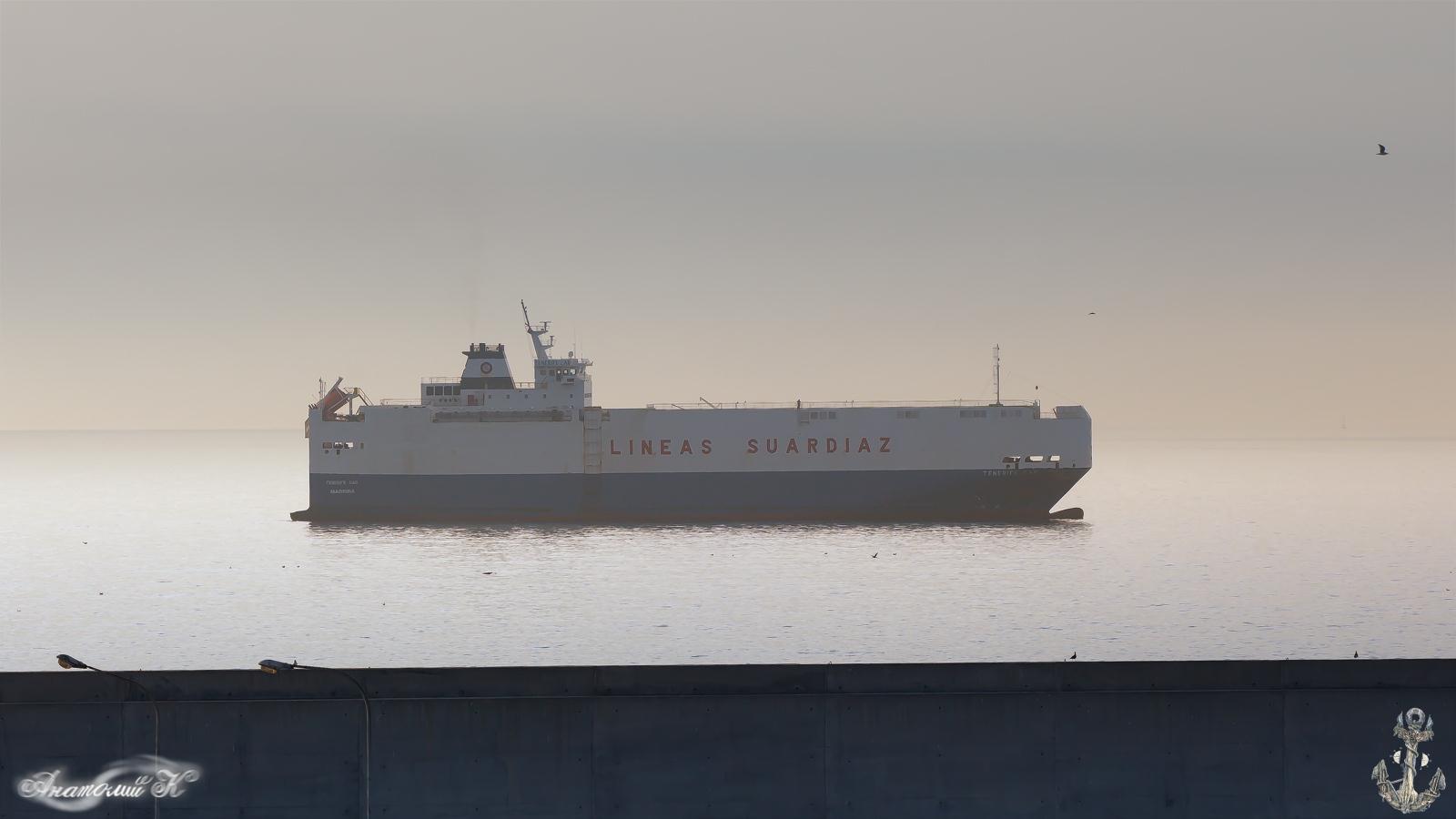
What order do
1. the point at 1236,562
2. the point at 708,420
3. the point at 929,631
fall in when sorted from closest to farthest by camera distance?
the point at 929,631, the point at 1236,562, the point at 708,420

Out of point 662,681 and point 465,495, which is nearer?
point 662,681

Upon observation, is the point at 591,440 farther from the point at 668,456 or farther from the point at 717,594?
the point at 717,594

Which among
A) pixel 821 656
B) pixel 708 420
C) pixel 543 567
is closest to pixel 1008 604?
pixel 821 656

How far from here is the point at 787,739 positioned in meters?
14.7

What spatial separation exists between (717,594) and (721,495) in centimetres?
3067

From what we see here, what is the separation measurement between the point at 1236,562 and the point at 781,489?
2818 cm

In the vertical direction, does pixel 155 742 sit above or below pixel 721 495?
above

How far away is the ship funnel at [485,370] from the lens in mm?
86562

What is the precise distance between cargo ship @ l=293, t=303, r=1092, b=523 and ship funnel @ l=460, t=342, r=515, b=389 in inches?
3.4

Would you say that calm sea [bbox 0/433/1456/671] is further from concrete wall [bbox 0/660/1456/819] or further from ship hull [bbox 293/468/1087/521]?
concrete wall [bbox 0/660/1456/819]

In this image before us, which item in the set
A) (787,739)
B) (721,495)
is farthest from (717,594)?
(787,739)

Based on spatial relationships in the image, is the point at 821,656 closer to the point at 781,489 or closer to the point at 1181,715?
the point at 1181,715

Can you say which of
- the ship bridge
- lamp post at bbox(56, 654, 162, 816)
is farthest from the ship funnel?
lamp post at bbox(56, 654, 162, 816)

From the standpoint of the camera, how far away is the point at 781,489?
278 ft
